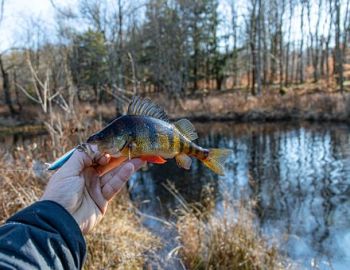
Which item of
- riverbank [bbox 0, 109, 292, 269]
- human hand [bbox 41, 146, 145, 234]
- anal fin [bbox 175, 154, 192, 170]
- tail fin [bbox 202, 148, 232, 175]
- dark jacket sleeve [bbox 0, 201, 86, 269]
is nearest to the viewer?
dark jacket sleeve [bbox 0, 201, 86, 269]

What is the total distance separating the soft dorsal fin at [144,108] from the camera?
2262 mm

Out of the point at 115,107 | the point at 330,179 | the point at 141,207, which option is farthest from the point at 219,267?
the point at 115,107

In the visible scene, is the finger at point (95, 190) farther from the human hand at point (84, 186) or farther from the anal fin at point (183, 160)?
the anal fin at point (183, 160)

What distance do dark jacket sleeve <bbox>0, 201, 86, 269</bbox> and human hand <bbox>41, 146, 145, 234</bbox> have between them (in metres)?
0.20

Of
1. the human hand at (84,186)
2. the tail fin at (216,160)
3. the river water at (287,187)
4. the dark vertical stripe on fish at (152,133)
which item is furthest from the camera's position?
the river water at (287,187)

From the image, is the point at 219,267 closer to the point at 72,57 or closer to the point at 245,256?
the point at 245,256

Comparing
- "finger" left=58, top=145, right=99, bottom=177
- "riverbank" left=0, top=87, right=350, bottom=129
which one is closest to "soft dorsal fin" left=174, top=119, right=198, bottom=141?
"finger" left=58, top=145, right=99, bottom=177

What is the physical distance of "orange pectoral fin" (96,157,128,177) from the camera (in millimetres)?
2311

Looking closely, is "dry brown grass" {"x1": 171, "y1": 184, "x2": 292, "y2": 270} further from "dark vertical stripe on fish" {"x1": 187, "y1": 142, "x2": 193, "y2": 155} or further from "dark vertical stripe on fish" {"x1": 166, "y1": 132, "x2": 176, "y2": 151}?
"dark vertical stripe on fish" {"x1": 166, "y1": 132, "x2": 176, "y2": 151}

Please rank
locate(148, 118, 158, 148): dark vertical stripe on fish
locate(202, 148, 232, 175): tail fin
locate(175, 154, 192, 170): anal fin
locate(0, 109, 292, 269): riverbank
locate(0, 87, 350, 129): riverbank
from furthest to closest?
locate(0, 87, 350, 129): riverbank, locate(0, 109, 292, 269): riverbank, locate(202, 148, 232, 175): tail fin, locate(175, 154, 192, 170): anal fin, locate(148, 118, 158, 148): dark vertical stripe on fish

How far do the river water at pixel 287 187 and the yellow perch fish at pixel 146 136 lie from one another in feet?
10.8

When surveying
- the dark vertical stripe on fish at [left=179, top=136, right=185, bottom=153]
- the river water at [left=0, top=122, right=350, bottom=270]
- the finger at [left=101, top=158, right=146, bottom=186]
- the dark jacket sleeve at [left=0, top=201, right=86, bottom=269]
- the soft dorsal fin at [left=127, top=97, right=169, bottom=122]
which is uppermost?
the soft dorsal fin at [left=127, top=97, right=169, bottom=122]

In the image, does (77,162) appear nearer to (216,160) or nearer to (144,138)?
(144,138)

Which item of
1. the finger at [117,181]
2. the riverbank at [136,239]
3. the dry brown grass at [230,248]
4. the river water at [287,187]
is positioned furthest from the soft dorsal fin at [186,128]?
the river water at [287,187]
